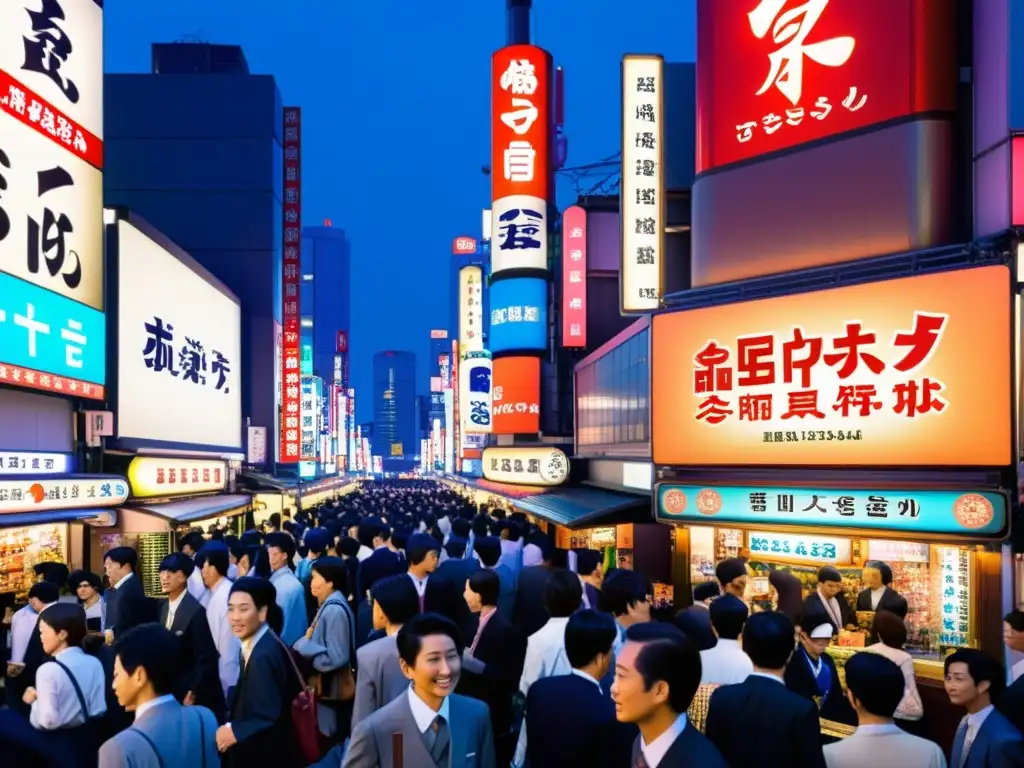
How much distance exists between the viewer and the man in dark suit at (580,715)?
4.42 metres

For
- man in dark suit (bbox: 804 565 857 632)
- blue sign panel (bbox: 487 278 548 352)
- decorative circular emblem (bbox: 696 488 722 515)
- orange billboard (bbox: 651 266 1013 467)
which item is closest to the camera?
orange billboard (bbox: 651 266 1013 467)

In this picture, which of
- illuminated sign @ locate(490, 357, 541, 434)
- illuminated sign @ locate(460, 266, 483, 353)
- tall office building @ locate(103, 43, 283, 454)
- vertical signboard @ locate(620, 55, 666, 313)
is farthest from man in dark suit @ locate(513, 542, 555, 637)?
illuminated sign @ locate(460, 266, 483, 353)

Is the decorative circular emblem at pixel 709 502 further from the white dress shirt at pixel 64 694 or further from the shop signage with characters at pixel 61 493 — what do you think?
the shop signage with characters at pixel 61 493

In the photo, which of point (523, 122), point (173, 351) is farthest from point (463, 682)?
point (523, 122)

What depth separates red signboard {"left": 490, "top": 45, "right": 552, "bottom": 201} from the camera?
986 inches

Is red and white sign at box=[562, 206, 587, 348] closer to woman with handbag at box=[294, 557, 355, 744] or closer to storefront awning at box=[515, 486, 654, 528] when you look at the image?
storefront awning at box=[515, 486, 654, 528]

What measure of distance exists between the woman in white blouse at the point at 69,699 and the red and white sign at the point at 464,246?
83106 millimetres

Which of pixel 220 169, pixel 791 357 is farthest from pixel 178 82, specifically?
pixel 791 357

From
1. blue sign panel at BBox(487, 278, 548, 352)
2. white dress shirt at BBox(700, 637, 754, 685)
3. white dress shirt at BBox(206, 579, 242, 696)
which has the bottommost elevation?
white dress shirt at BBox(206, 579, 242, 696)

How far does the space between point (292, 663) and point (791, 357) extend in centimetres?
768

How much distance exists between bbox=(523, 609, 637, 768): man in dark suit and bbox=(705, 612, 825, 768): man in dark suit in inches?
20.4

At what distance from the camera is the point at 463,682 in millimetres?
6312

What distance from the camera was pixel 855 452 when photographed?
1013 centimetres

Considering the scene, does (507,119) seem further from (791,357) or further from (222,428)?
(791,357)
